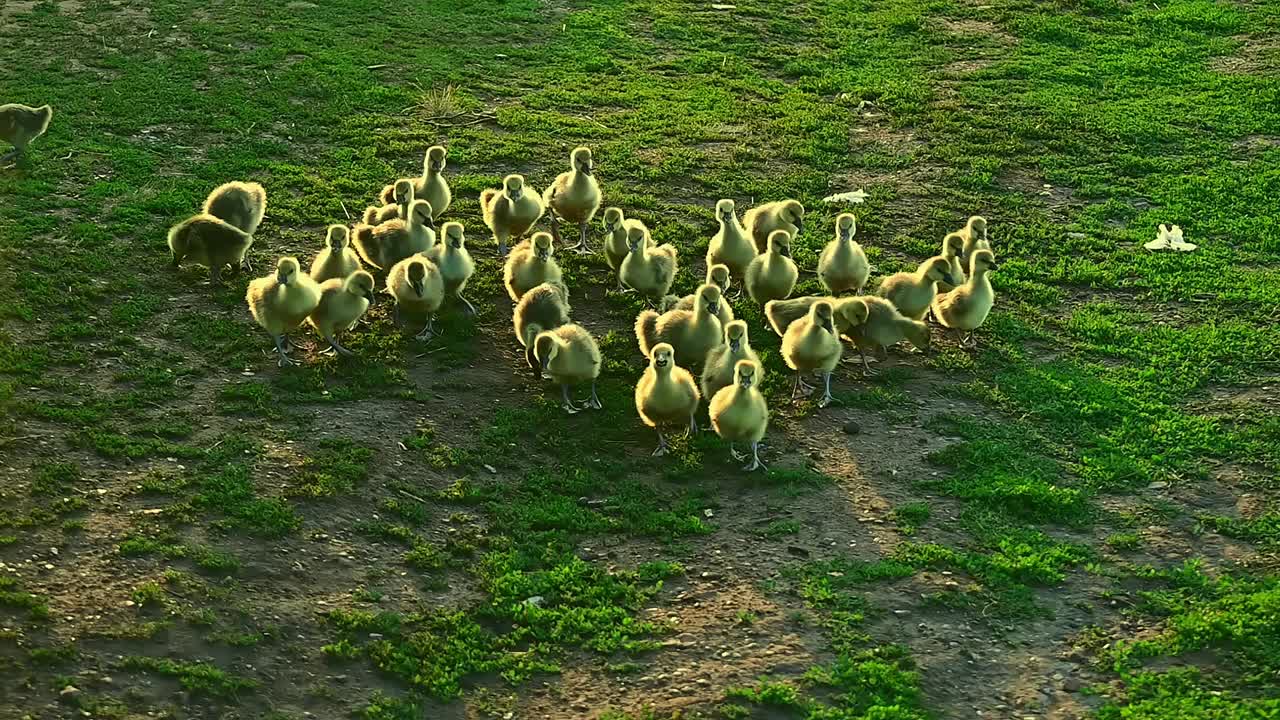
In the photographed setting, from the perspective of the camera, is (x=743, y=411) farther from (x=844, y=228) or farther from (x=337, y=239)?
(x=337, y=239)

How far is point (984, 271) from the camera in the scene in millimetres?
9711

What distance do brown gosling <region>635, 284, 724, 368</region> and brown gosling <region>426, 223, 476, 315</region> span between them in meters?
1.58

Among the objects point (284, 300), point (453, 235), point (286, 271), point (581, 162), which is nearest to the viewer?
point (286, 271)

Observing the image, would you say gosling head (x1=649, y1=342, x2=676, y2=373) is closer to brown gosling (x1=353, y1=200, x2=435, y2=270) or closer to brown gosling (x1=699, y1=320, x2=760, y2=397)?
brown gosling (x1=699, y1=320, x2=760, y2=397)

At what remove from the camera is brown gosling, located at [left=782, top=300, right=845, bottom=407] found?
886 cm

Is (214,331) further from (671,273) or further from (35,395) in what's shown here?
(671,273)

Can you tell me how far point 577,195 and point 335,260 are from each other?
6.55 ft

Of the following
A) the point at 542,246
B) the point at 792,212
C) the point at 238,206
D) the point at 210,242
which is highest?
the point at 792,212

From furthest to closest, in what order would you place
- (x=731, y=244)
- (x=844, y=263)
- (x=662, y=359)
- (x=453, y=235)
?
1. (x=731, y=244)
2. (x=844, y=263)
3. (x=453, y=235)
4. (x=662, y=359)

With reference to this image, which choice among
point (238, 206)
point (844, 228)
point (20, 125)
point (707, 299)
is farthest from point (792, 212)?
point (20, 125)

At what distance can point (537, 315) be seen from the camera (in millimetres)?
9367

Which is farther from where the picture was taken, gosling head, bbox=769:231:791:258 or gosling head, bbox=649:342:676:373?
gosling head, bbox=769:231:791:258

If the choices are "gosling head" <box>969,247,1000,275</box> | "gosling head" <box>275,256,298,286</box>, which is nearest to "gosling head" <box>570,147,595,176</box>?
"gosling head" <box>275,256,298,286</box>

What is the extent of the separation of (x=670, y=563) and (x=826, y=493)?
1129mm
